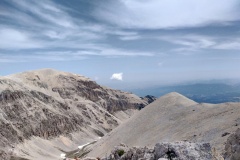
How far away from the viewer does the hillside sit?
90938 millimetres

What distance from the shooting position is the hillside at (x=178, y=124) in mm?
90938

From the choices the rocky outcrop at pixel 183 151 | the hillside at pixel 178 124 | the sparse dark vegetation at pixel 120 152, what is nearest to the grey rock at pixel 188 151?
the rocky outcrop at pixel 183 151

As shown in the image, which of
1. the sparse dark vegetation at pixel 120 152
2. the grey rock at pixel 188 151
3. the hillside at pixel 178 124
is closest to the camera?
the grey rock at pixel 188 151

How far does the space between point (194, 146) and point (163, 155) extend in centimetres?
435

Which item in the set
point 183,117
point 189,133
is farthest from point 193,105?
point 189,133

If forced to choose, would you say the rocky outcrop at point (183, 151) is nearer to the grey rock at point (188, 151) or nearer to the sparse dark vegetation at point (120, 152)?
the grey rock at point (188, 151)

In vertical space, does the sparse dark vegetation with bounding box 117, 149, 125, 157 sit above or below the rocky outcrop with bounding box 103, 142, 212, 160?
below

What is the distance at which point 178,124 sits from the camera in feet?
388

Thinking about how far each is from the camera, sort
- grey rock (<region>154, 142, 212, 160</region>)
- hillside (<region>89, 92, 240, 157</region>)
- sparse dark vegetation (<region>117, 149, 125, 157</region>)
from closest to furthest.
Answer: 1. grey rock (<region>154, 142, 212, 160</region>)
2. sparse dark vegetation (<region>117, 149, 125, 157</region>)
3. hillside (<region>89, 92, 240, 157</region>)

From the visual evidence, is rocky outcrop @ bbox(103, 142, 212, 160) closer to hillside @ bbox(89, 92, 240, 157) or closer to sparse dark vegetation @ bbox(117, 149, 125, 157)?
sparse dark vegetation @ bbox(117, 149, 125, 157)

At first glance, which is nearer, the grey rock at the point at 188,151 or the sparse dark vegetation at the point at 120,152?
the grey rock at the point at 188,151

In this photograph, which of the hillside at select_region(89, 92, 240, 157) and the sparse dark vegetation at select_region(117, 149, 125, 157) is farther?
the hillside at select_region(89, 92, 240, 157)

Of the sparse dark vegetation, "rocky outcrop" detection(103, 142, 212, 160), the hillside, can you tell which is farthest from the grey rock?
the hillside

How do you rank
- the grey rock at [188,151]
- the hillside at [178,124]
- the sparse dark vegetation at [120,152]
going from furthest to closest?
the hillside at [178,124]
the sparse dark vegetation at [120,152]
the grey rock at [188,151]
